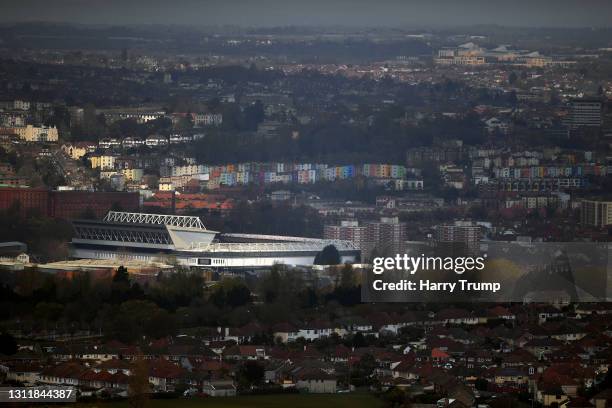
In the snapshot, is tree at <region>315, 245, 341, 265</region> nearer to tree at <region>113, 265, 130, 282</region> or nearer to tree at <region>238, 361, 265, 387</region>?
tree at <region>113, 265, 130, 282</region>

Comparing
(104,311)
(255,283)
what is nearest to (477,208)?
(255,283)

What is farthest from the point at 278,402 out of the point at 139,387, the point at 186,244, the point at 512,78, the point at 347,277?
the point at 512,78

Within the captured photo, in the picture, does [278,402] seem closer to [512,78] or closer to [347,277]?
[347,277]

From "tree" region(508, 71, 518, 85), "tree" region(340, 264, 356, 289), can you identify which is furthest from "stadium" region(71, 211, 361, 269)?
"tree" region(508, 71, 518, 85)

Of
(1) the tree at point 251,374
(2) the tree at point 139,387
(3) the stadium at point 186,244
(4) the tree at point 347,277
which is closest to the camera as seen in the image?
(2) the tree at point 139,387

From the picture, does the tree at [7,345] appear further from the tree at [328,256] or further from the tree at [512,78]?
the tree at [512,78]

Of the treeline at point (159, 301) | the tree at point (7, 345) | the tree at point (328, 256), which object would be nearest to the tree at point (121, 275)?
the treeline at point (159, 301)

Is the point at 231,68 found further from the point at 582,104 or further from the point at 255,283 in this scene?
the point at 255,283
